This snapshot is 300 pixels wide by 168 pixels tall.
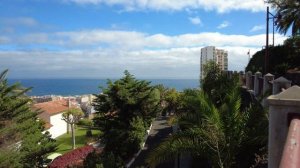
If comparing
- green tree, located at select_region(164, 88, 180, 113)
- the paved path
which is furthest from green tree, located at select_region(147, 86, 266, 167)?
green tree, located at select_region(164, 88, 180, 113)

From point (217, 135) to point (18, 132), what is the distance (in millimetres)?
22057

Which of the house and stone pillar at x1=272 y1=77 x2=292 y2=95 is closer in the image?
stone pillar at x1=272 y1=77 x2=292 y2=95

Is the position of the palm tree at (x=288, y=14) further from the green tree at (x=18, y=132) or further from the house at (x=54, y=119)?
the house at (x=54, y=119)

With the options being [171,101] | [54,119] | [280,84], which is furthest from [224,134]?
[54,119]

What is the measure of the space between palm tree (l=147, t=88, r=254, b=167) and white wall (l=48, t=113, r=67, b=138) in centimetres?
4822

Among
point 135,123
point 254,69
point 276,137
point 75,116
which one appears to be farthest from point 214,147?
point 75,116

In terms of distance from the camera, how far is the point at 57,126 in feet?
189

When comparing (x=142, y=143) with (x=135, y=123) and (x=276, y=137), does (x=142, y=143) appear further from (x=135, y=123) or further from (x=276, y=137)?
(x=276, y=137)

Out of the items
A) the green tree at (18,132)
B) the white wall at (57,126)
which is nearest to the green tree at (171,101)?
the green tree at (18,132)

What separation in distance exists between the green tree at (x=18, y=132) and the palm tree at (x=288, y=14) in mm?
20783

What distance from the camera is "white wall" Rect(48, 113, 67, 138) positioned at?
55.7m

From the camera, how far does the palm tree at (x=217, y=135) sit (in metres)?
9.01

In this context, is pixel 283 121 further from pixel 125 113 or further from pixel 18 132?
pixel 18 132

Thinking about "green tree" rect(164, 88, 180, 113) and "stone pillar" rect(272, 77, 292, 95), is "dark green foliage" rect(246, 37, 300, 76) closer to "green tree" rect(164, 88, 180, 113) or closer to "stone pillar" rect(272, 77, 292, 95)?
"green tree" rect(164, 88, 180, 113)
